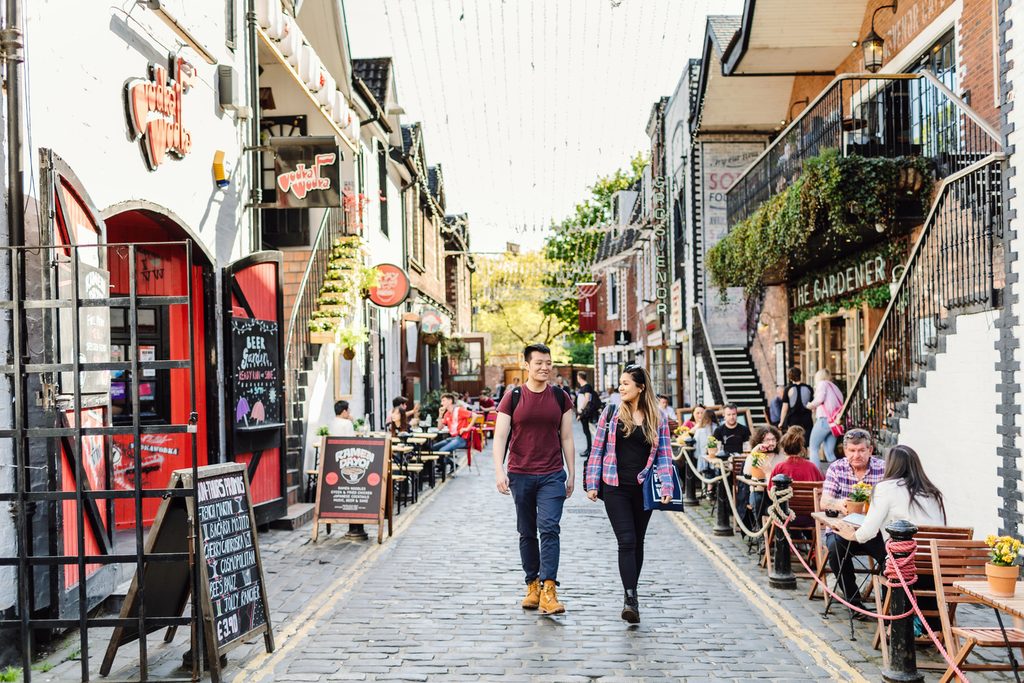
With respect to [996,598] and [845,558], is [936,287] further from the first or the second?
[996,598]

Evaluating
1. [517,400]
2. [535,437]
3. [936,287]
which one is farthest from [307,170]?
[936,287]

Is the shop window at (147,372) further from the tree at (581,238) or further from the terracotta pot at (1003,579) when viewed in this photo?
the tree at (581,238)

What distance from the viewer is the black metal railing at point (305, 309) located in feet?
41.8

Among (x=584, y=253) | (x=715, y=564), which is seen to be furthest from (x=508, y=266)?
(x=715, y=564)

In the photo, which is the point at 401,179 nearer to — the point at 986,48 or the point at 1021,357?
the point at 986,48

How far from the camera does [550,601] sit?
7027mm

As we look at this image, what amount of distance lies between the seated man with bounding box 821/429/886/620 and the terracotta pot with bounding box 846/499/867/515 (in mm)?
92

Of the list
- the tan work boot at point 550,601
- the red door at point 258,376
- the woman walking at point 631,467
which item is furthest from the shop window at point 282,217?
the tan work boot at point 550,601

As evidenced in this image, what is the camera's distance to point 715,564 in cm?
909

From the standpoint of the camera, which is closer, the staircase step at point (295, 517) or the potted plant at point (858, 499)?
the potted plant at point (858, 499)

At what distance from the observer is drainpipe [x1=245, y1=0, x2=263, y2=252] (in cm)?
1204

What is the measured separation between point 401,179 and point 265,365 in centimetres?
1552

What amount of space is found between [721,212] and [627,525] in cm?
1881

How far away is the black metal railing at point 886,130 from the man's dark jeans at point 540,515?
718 cm
